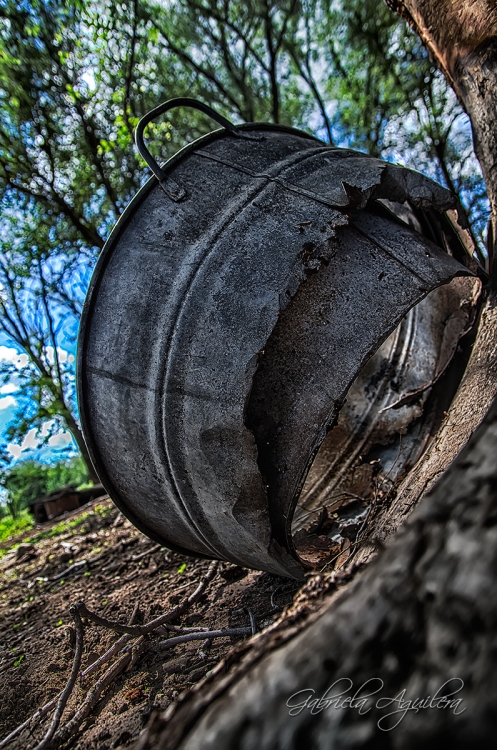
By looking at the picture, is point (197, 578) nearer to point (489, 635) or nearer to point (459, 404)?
point (459, 404)

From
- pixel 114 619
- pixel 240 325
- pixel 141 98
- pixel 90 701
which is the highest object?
pixel 141 98

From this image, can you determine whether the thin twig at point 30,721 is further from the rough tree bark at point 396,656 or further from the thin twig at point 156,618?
the rough tree bark at point 396,656

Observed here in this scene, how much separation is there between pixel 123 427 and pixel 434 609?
64.9 inches

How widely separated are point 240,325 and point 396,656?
1334 mm

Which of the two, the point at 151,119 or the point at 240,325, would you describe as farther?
the point at 151,119

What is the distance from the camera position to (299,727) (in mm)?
726

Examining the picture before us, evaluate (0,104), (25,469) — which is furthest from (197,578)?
(25,469)

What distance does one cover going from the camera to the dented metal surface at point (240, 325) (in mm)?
1909

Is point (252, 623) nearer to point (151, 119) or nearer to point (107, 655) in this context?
point (107, 655)

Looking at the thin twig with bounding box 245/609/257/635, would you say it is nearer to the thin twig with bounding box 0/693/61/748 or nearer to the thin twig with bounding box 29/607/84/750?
the thin twig with bounding box 29/607/84/750

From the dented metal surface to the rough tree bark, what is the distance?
98 cm

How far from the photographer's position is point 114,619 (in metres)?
2.83
